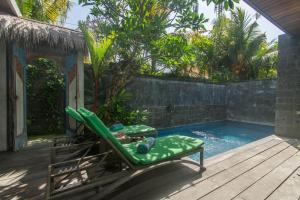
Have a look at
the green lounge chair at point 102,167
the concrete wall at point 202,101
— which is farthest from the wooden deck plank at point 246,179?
the concrete wall at point 202,101

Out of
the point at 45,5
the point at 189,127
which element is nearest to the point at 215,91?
the point at 189,127

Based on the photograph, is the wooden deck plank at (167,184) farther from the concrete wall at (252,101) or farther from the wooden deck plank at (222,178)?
the concrete wall at (252,101)

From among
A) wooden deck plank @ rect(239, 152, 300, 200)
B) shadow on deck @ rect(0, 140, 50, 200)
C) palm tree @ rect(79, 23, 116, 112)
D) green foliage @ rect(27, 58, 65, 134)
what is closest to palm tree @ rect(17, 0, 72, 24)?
green foliage @ rect(27, 58, 65, 134)

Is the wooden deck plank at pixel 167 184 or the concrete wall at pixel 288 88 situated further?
the concrete wall at pixel 288 88

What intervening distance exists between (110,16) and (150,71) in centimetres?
421

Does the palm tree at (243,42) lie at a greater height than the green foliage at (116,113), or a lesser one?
greater

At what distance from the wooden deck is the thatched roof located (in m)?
2.48

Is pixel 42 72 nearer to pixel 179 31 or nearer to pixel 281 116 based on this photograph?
pixel 179 31

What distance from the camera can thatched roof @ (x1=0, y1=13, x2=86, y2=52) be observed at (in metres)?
3.86

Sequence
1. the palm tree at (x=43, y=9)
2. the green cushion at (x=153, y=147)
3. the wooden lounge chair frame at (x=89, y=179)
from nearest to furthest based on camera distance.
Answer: the wooden lounge chair frame at (x=89, y=179) → the green cushion at (x=153, y=147) → the palm tree at (x=43, y=9)

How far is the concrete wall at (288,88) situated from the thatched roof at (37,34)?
6008 mm

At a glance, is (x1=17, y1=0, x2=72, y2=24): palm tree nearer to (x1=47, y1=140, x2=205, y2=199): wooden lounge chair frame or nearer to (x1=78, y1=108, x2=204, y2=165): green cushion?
(x1=78, y1=108, x2=204, y2=165): green cushion

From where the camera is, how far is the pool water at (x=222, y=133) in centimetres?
674

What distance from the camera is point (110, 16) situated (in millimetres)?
5988
